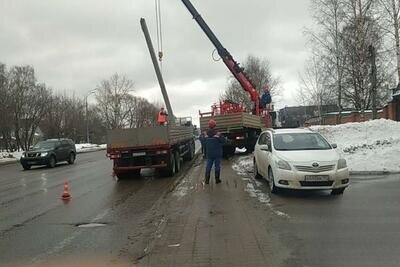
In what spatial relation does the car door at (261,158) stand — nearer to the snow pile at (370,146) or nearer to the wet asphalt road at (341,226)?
the wet asphalt road at (341,226)

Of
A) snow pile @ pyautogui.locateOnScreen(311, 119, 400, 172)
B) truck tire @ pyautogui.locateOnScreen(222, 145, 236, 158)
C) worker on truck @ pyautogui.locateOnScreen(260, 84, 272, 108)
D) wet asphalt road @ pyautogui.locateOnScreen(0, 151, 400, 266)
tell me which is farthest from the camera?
worker on truck @ pyautogui.locateOnScreen(260, 84, 272, 108)

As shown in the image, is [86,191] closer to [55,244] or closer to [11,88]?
[55,244]

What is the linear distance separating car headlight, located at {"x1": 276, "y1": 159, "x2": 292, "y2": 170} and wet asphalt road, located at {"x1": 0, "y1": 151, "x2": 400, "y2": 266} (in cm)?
71

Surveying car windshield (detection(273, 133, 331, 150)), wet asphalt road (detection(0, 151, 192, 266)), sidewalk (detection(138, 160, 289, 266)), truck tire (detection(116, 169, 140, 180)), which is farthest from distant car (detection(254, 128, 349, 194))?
truck tire (detection(116, 169, 140, 180))

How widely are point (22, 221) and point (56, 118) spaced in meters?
62.5

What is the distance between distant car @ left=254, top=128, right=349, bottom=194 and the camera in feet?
38.8

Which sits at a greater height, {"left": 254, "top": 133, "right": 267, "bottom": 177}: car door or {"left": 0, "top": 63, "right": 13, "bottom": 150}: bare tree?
{"left": 0, "top": 63, "right": 13, "bottom": 150}: bare tree

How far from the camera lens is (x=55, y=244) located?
316 inches

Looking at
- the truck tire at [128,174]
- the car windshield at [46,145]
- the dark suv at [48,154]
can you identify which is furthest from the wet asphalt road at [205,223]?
the car windshield at [46,145]

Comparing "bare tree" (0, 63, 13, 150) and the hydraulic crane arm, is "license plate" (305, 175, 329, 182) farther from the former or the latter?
"bare tree" (0, 63, 13, 150)

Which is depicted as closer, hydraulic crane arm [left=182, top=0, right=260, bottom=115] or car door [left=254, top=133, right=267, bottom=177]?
car door [left=254, top=133, right=267, bottom=177]

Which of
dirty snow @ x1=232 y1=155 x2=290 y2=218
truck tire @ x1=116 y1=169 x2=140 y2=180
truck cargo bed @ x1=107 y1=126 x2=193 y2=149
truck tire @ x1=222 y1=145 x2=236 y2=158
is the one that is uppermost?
truck cargo bed @ x1=107 y1=126 x2=193 y2=149

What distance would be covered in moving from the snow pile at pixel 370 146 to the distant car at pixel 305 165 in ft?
14.4

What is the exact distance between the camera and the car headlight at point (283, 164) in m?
12.1
